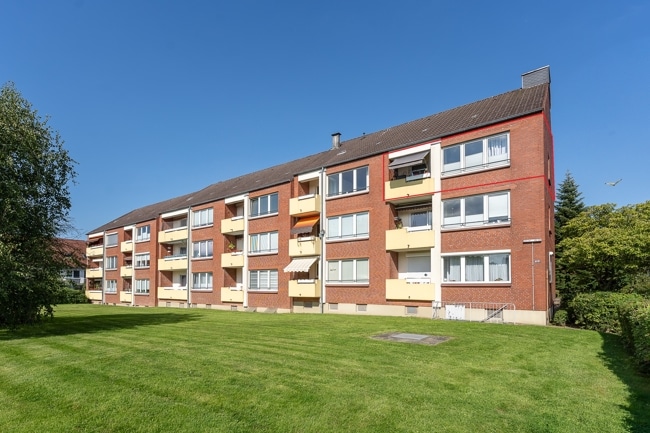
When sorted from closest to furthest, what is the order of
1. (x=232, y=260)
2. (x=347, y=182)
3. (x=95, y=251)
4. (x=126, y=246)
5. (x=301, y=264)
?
1. (x=347, y=182)
2. (x=301, y=264)
3. (x=232, y=260)
4. (x=126, y=246)
5. (x=95, y=251)

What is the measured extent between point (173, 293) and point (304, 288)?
69.7 ft

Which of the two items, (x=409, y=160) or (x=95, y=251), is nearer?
(x=409, y=160)

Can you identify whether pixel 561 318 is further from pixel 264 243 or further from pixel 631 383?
→ pixel 264 243

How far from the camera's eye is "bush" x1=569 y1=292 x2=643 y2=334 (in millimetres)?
17922

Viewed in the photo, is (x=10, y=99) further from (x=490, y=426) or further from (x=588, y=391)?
(x=588, y=391)

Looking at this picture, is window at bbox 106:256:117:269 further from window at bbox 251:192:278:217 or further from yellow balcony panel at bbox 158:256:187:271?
window at bbox 251:192:278:217

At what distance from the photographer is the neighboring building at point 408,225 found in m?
21.7

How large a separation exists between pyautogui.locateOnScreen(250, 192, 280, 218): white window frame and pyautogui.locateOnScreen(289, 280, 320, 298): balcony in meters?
6.54

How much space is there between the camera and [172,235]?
47.3 meters

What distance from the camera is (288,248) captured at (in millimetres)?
33625

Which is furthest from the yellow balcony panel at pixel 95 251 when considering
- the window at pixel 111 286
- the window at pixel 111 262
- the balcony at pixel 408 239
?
the balcony at pixel 408 239

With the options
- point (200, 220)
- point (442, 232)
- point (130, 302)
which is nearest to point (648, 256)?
point (442, 232)

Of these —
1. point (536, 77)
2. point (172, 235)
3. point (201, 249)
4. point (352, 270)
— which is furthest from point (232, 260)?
point (536, 77)

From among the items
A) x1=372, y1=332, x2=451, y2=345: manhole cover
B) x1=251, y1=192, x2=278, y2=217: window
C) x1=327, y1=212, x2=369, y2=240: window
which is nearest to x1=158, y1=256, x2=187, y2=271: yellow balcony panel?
x1=251, y1=192, x2=278, y2=217: window
